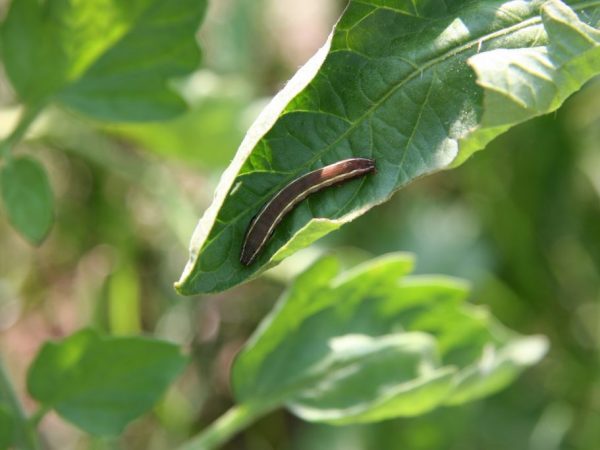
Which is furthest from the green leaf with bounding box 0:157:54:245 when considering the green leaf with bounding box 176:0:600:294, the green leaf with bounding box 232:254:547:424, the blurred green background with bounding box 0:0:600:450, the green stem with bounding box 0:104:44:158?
the blurred green background with bounding box 0:0:600:450

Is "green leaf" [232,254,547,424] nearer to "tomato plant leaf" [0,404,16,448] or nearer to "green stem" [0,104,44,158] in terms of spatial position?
"tomato plant leaf" [0,404,16,448]

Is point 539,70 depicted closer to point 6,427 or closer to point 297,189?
point 297,189

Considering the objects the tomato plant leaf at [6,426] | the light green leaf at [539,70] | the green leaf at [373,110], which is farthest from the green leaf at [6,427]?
the light green leaf at [539,70]

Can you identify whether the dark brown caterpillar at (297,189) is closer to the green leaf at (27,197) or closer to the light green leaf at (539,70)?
the light green leaf at (539,70)

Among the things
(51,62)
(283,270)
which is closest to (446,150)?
(51,62)

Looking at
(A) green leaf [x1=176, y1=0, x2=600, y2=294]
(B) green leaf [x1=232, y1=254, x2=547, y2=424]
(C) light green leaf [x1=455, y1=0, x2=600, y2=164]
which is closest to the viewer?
(C) light green leaf [x1=455, y1=0, x2=600, y2=164]

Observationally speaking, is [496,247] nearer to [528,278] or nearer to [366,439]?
[528,278]

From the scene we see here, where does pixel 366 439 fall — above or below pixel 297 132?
below
